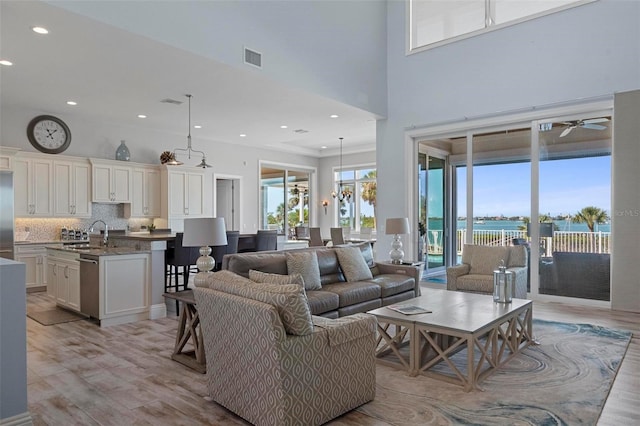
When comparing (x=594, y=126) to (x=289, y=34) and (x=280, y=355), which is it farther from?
(x=280, y=355)

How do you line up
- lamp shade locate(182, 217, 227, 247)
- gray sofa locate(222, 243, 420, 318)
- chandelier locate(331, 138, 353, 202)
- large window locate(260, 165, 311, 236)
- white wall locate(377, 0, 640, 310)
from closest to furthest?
lamp shade locate(182, 217, 227, 247)
gray sofa locate(222, 243, 420, 318)
white wall locate(377, 0, 640, 310)
large window locate(260, 165, 311, 236)
chandelier locate(331, 138, 353, 202)

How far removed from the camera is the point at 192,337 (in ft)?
11.3

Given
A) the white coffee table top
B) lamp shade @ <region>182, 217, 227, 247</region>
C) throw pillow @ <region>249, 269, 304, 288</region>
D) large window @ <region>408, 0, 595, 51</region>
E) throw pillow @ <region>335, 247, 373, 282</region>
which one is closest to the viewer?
throw pillow @ <region>249, 269, 304, 288</region>

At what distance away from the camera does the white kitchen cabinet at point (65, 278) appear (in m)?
5.08

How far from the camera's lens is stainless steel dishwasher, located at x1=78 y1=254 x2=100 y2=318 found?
4.67 meters

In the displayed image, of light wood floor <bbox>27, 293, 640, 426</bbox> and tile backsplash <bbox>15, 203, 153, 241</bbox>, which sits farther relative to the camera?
tile backsplash <bbox>15, 203, 153, 241</bbox>

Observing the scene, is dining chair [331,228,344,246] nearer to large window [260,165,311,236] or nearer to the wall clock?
large window [260,165,311,236]

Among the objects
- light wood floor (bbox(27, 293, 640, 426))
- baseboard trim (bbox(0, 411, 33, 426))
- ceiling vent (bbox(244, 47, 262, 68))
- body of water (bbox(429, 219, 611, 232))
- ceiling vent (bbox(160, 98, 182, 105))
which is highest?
ceiling vent (bbox(244, 47, 262, 68))

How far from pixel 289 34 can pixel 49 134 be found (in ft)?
15.5

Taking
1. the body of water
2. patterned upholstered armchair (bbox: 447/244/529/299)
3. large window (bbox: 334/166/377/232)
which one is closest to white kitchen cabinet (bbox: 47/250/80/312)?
patterned upholstered armchair (bbox: 447/244/529/299)

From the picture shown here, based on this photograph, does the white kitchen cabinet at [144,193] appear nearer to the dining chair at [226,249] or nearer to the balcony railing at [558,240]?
the dining chair at [226,249]

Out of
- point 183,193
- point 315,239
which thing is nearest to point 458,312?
point 315,239

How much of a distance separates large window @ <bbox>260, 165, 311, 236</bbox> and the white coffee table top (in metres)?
7.84

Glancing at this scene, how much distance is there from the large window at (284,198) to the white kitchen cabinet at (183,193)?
7.50ft
